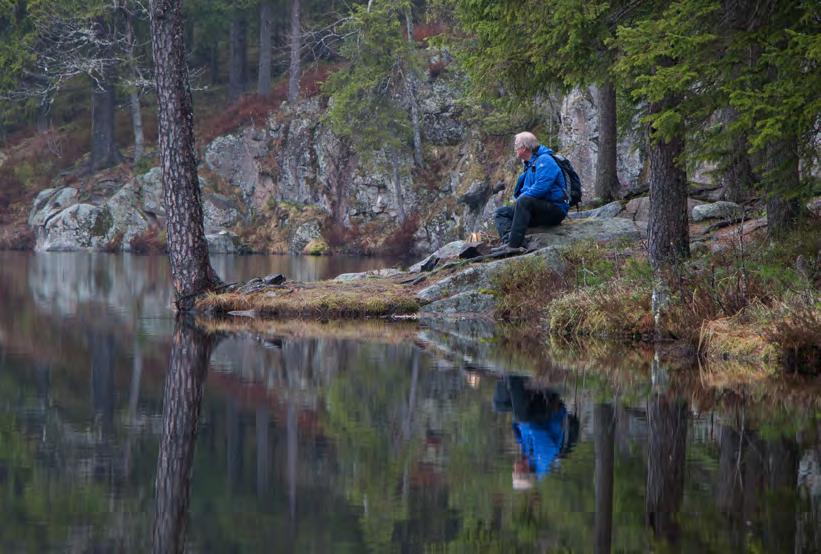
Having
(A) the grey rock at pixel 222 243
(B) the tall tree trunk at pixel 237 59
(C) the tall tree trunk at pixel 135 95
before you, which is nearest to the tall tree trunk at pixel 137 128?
(C) the tall tree trunk at pixel 135 95

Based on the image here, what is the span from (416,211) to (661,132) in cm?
3264

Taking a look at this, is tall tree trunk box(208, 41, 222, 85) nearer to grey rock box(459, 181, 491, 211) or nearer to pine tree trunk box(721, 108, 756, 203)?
grey rock box(459, 181, 491, 211)

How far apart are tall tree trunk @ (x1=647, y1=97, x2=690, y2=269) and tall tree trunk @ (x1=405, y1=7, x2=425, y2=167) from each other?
30.4 meters

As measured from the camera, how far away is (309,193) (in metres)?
47.2

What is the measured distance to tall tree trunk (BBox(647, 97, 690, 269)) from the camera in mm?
12734

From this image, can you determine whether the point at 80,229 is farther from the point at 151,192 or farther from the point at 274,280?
the point at 274,280

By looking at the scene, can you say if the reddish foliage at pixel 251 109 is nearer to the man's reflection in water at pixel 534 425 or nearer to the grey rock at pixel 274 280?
the grey rock at pixel 274 280

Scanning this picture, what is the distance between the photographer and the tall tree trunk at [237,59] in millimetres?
52844

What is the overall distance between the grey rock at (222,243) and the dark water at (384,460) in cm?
3314

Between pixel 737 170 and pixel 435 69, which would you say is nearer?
pixel 737 170

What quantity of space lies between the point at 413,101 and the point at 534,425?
3777 centimetres

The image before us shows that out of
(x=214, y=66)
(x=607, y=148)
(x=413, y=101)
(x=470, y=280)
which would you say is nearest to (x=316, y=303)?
(x=470, y=280)

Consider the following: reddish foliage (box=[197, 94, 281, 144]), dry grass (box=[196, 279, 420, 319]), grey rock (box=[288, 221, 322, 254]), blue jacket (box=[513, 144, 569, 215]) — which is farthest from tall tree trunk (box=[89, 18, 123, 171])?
blue jacket (box=[513, 144, 569, 215])

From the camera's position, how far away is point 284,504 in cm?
459
